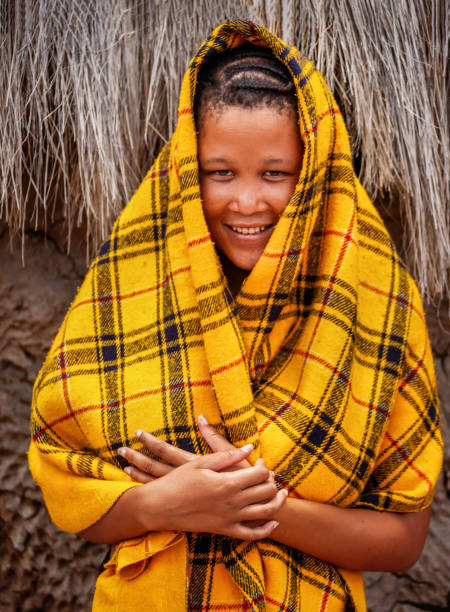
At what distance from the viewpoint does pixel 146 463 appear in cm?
91

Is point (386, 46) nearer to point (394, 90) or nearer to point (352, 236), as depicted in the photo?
point (394, 90)

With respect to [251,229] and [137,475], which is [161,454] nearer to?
[137,475]

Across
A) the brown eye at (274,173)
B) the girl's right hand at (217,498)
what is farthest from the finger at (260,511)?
the brown eye at (274,173)

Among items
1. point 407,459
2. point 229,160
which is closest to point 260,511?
point 407,459

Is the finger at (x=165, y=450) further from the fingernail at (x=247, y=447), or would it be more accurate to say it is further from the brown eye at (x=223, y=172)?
the brown eye at (x=223, y=172)

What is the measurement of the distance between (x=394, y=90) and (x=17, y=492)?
49.0 inches

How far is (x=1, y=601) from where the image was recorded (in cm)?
150

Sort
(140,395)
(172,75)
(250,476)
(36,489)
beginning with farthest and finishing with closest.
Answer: (36,489)
(172,75)
(140,395)
(250,476)

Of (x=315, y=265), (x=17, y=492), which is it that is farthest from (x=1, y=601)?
(x=315, y=265)

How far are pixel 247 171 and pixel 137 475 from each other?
48 cm

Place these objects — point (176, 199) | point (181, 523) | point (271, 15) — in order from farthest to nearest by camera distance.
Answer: point (271, 15) < point (176, 199) < point (181, 523)

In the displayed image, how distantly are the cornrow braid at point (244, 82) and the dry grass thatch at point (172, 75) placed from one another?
28 centimetres

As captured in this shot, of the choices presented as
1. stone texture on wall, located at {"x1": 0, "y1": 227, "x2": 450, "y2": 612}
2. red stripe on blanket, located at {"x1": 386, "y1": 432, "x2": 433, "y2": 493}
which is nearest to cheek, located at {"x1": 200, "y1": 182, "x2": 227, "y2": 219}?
red stripe on blanket, located at {"x1": 386, "y1": 432, "x2": 433, "y2": 493}

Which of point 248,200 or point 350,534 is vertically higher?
point 248,200
